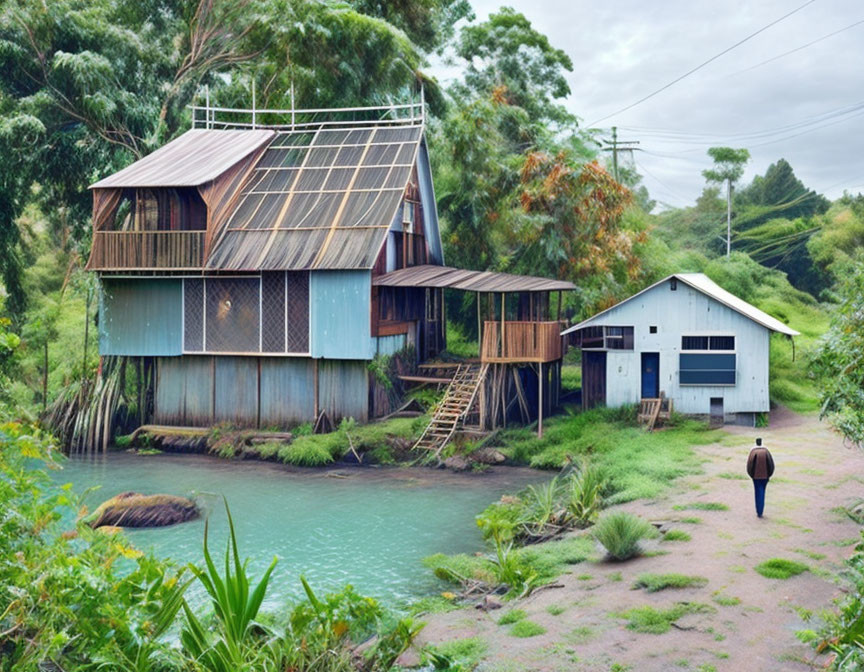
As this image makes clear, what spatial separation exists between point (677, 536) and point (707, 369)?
36.4ft

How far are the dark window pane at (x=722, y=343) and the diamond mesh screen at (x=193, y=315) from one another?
1528 cm

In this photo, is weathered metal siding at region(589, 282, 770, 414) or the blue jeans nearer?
the blue jeans

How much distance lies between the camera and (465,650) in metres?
10.5

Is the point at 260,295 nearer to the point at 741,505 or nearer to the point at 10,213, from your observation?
the point at 10,213

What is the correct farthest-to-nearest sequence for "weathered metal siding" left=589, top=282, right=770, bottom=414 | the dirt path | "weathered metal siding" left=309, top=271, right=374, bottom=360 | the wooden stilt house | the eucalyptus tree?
the eucalyptus tree
the wooden stilt house
"weathered metal siding" left=309, top=271, right=374, bottom=360
"weathered metal siding" left=589, top=282, right=770, bottom=414
the dirt path

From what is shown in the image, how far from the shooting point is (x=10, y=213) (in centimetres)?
3031

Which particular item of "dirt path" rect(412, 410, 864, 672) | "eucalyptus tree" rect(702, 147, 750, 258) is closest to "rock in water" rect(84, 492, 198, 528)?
"dirt path" rect(412, 410, 864, 672)

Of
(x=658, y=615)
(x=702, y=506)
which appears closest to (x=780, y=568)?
(x=658, y=615)

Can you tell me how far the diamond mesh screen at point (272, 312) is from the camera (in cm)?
2652

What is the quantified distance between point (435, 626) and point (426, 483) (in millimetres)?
10456

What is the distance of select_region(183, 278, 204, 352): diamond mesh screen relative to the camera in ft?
88.9

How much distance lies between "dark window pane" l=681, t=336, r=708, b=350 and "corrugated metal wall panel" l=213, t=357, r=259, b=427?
12.8m

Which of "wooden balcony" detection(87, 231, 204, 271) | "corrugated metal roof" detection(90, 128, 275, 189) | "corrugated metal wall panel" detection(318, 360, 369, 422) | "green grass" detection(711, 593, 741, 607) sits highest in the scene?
"corrugated metal roof" detection(90, 128, 275, 189)

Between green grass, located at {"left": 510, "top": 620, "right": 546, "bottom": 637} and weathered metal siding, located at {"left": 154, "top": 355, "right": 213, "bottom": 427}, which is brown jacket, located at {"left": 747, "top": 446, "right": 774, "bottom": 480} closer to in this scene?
green grass, located at {"left": 510, "top": 620, "right": 546, "bottom": 637}
